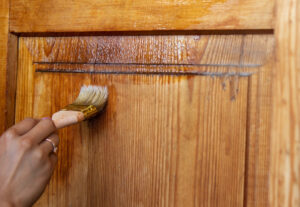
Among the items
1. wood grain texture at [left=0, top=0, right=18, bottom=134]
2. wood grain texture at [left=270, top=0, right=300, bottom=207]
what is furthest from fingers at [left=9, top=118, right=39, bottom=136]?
wood grain texture at [left=270, top=0, right=300, bottom=207]

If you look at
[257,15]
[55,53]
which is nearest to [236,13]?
[257,15]

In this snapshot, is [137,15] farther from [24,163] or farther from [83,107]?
[24,163]

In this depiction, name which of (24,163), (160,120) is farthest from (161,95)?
(24,163)

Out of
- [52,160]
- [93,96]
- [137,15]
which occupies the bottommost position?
[52,160]

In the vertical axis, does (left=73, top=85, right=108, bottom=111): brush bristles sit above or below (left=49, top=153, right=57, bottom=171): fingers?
above

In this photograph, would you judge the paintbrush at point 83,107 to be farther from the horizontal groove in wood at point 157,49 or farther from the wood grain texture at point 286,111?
the wood grain texture at point 286,111

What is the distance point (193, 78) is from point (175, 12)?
114mm

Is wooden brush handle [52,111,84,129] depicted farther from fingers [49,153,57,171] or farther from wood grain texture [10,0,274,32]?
wood grain texture [10,0,274,32]

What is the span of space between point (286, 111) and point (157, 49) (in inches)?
9.1

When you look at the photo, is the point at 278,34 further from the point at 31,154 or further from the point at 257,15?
the point at 31,154

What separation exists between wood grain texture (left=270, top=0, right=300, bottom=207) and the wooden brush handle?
0.31 metres

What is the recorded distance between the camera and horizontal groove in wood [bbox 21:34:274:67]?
492 millimetres

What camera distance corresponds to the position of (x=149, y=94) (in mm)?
530

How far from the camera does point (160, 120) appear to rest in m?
0.52
